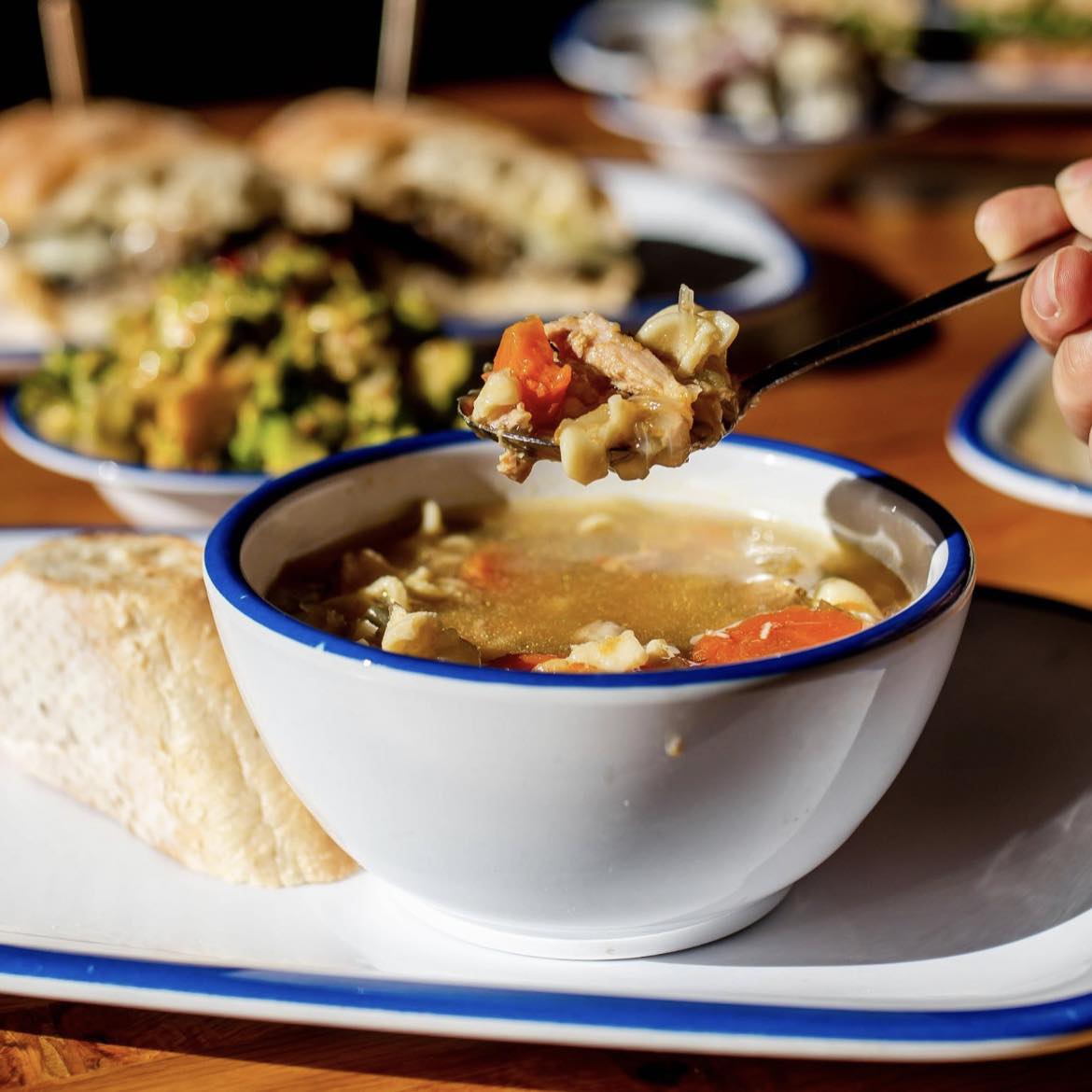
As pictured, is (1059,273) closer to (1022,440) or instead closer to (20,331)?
(1022,440)

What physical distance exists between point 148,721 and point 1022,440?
4.95 ft

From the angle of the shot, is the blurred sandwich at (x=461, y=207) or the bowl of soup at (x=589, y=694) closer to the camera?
the bowl of soup at (x=589, y=694)

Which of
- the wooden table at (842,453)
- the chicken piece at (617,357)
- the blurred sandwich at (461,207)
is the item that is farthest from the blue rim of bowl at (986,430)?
the blurred sandwich at (461,207)

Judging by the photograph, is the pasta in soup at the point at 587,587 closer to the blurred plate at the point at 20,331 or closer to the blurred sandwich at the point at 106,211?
the blurred plate at the point at 20,331

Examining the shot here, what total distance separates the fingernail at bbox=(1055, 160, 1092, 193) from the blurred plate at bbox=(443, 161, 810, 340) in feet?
4.38

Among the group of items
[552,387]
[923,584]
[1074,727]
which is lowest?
[1074,727]

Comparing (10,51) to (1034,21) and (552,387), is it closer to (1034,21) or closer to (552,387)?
(1034,21)

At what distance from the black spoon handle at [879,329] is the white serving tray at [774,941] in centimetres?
39

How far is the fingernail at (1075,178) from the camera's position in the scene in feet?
5.45

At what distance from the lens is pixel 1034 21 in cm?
668

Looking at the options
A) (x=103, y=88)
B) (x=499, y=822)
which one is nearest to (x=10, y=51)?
(x=103, y=88)

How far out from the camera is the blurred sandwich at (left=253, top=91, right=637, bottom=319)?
3914 mm

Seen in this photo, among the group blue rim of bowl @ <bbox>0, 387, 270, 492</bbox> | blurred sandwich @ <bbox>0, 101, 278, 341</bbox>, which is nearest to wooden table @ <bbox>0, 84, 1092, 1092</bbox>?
blue rim of bowl @ <bbox>0, 387, 270, 492</bbox>

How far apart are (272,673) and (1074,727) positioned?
0.83m
